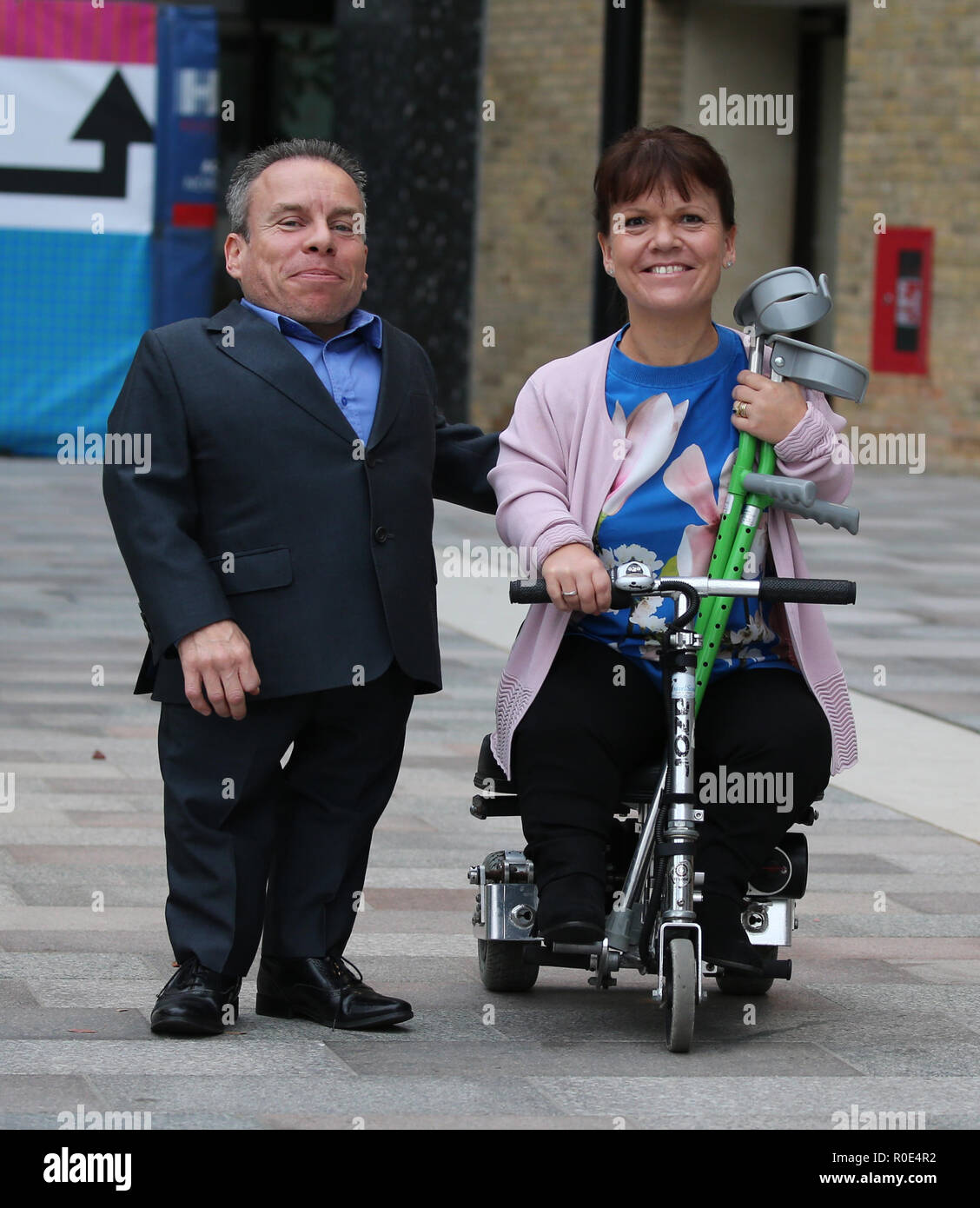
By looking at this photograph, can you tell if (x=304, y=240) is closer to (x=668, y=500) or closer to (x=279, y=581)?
(x=279, y=581)

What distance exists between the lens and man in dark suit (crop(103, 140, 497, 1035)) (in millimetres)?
3857

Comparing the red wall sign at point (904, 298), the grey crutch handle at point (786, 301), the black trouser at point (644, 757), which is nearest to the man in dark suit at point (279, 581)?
the black trouser at point (644, 757)

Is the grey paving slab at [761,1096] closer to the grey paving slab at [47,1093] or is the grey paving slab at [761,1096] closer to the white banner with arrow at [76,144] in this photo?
the grey paving slab at [47,1093]

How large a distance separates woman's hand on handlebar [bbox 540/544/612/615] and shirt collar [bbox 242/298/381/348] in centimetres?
58

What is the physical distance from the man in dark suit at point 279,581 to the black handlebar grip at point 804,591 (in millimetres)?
655

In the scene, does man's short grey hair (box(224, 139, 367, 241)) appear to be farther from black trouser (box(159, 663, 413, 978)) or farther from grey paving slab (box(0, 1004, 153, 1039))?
grey paving slab (box(0, 1004, 153, 1039))

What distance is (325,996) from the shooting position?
400cm

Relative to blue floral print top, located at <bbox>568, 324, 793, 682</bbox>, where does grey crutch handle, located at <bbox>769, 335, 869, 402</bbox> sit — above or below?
above

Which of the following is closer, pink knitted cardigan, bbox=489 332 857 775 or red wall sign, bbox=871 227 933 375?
pink knitted cardigan, bbox=489 332 857 775

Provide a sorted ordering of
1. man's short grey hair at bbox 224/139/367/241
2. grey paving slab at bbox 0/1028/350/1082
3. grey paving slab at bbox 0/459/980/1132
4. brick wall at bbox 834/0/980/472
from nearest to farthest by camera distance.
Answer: grey paving slab at bbox 0/459/980/1132, grey paving slab at bbox 0/1028/350/1082, man's short grey hair at bbox 224/139/367/241, brick wall at bbox 834/0/980/472

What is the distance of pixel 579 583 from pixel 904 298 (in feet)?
42.9

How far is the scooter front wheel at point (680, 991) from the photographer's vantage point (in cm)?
374

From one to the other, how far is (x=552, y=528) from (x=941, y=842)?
2.38 meters

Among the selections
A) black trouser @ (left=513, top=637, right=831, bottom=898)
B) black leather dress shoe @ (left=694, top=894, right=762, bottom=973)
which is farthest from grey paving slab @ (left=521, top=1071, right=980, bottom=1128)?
black trouser @ (left=513, top=637, right=831, bottom=898)
